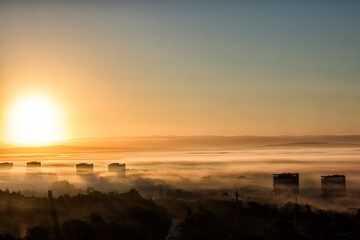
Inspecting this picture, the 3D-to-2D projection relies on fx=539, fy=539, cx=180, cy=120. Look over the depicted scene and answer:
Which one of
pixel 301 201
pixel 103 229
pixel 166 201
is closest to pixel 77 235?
pixel 103 229

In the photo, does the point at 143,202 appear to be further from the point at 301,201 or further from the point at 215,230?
the point at 301,201

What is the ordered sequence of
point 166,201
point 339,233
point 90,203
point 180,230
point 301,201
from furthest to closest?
point 301,201 < point 166,201 < point 90,203 < point 339,233 < point 180,230

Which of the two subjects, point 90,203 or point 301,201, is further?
point 301,201

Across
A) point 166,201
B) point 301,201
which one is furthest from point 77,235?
point 301,201

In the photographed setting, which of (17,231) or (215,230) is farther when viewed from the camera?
(215,230)

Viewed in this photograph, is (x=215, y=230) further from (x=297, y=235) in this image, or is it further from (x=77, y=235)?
(x=77, y=235)

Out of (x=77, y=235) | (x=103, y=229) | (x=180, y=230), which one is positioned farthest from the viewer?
(x=180, y=230)
